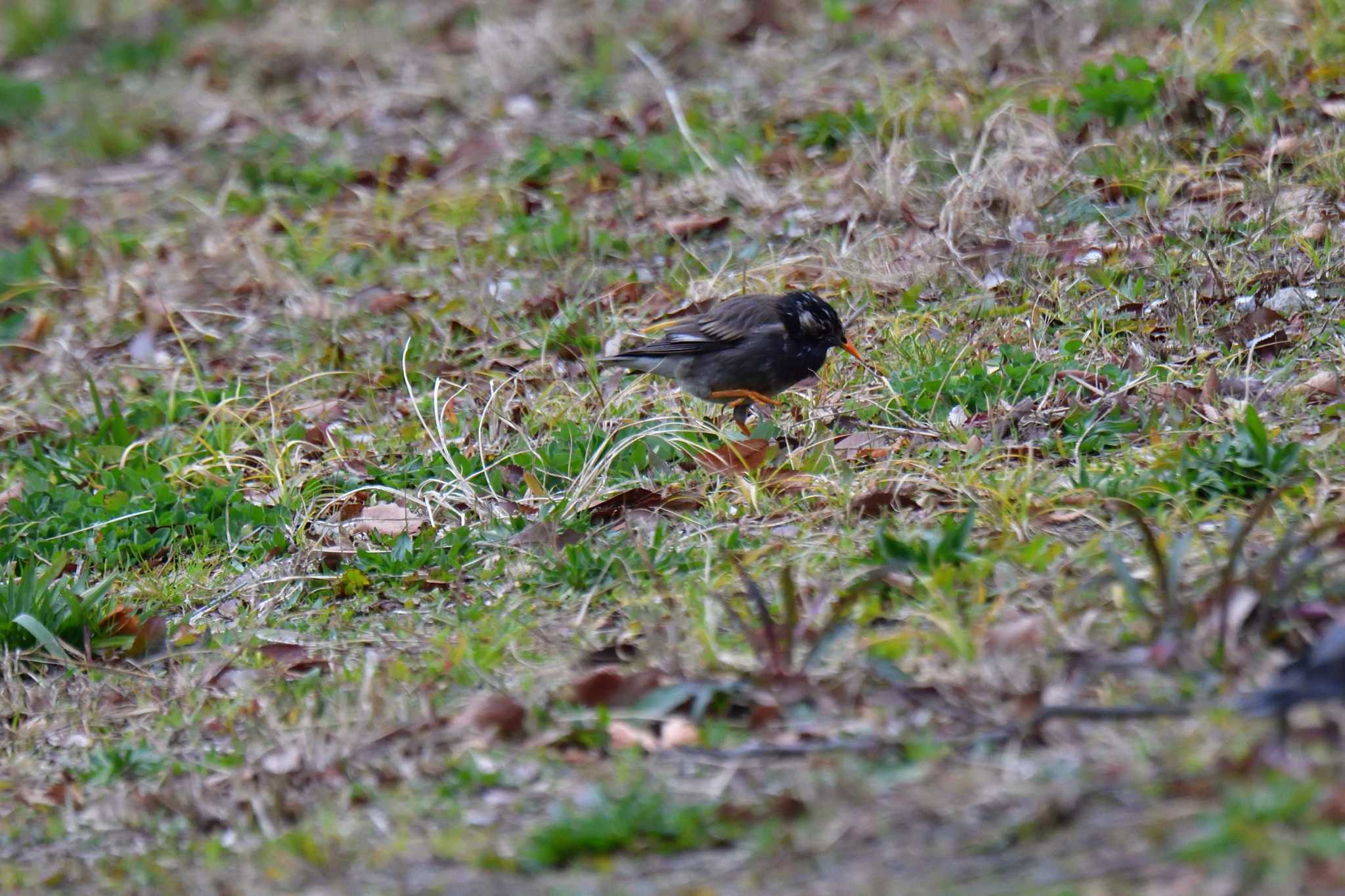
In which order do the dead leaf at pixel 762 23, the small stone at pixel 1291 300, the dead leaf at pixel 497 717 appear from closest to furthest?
1. the dead leaf at pixel 497 717
2. the small stone at pixel 1291 300
3. the dead leaf at pixel 762 23

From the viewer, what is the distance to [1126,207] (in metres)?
6.85

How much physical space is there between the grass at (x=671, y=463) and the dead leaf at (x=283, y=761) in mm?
17

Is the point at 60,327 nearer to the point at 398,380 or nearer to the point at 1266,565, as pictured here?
the point at 398,380

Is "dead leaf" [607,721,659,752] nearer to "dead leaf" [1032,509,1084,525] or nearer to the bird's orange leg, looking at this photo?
"dead leaf" [1032,509,1084,525]

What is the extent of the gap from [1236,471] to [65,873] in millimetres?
3385

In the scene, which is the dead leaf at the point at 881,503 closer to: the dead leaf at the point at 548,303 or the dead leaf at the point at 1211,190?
the dead leaf at the point at 548,303

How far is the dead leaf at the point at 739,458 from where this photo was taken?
521 cm

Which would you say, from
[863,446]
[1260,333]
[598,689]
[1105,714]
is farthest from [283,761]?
[1260,333]

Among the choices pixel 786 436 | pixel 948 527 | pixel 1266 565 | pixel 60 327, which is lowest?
pixel 60 327

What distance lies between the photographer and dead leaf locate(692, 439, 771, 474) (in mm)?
5207

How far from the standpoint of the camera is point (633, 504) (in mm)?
5199

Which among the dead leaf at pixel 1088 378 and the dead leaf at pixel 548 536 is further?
the dead leaf at pixel 1088 378

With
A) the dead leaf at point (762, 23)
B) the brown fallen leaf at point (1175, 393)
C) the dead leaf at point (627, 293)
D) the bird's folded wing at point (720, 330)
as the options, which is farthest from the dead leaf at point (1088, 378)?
the dead leaf at point (762, 23)

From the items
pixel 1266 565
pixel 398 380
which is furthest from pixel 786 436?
pixel 1266 565
